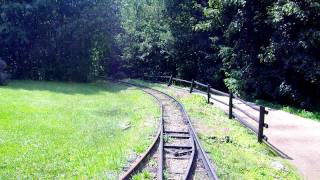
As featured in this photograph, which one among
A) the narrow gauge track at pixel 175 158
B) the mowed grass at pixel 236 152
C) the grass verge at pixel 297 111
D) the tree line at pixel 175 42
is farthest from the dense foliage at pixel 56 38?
the narrow gauge track at pixel 175 158

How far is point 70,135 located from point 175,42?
24923 millimetres

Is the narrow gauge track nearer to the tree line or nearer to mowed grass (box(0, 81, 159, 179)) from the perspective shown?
mowed grass (box(0, 81, 159, 179))

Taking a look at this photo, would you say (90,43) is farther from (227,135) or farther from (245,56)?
(227,135)

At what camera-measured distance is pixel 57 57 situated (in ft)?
141

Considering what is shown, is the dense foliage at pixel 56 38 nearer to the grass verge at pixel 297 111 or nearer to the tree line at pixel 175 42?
the tree line at pixel 175 42

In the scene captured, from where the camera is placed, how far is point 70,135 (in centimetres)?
1490

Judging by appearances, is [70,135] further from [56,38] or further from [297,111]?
[56,38]

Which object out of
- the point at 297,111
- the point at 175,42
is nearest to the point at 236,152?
the point at 297,111

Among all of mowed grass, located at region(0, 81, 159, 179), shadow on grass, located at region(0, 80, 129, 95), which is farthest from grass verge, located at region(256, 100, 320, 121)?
shadow on grass, located at region(0, 80, 129, 95)

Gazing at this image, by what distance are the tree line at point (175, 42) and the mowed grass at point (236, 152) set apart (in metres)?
6.38

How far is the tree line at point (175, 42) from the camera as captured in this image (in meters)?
23.0

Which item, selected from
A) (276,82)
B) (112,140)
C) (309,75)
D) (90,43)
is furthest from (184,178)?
(90,43)

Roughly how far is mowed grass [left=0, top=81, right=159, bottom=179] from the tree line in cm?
733

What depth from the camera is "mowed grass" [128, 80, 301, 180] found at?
1045 cm
